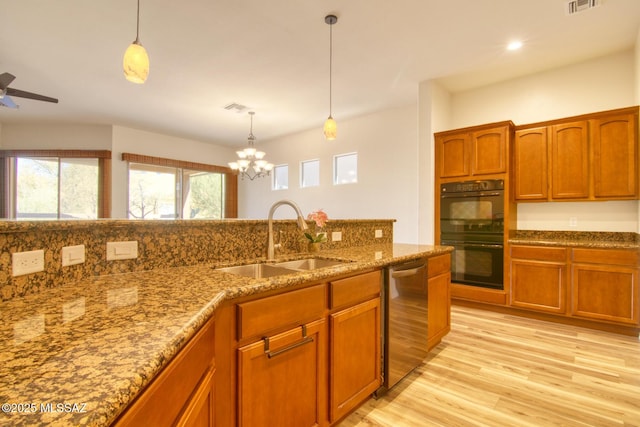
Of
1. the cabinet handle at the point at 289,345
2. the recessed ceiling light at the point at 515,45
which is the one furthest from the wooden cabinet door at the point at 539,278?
the cabinet handle at the point at 289,345

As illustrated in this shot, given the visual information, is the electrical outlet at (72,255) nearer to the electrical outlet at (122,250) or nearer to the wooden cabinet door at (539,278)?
the electrical outlet at (122,250)

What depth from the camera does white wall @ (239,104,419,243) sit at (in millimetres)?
4906

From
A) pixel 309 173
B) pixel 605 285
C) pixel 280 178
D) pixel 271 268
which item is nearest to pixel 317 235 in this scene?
pixel 271 268

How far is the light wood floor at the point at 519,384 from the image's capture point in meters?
1.74

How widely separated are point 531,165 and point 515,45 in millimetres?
1345

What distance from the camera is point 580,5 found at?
264 cm

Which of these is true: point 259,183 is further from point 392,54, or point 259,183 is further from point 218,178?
point 392,54

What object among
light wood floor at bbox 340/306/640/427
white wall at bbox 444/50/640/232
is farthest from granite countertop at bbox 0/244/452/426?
white wall at bbox 444/50/640/232

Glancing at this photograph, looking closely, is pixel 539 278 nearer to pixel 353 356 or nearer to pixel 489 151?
pixel 489 151

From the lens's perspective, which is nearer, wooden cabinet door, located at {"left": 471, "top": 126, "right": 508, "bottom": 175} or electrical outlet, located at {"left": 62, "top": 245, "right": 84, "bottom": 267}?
electrical outlet, located at {"left": 62, "top": 245, "right": 84, "bottom": 267}

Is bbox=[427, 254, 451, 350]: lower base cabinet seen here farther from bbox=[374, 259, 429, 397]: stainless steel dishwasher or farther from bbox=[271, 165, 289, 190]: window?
bbox=[271, 165, 289, 190]: window

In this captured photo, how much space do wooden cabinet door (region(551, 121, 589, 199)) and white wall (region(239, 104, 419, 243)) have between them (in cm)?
176

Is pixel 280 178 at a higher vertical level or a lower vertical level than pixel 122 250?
higher

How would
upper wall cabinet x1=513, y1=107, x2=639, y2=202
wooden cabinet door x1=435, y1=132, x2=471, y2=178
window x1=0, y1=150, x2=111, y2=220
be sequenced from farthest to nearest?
window x1=0, y1=150, x2=111, y2=220 → wooden cabinet door x1=435, y1=132, x2=471, y2=178 → upper wall cabinet x1=513, y1=107, x2=639, y2=202
